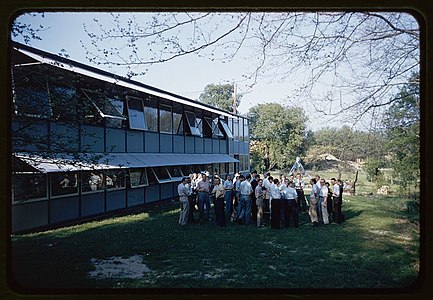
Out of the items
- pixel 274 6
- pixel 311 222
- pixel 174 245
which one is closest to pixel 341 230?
pixel 311 222

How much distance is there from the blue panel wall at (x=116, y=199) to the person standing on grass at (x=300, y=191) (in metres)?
1.23

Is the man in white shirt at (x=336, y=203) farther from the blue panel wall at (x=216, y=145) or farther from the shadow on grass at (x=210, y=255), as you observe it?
the blue panel wall at (x=216, y=145)

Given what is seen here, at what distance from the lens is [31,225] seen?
1456mm

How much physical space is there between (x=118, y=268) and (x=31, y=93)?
3.65 feet

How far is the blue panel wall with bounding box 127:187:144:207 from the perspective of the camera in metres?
1.99

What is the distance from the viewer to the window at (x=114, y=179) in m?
1.81

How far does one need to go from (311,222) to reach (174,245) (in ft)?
3.41

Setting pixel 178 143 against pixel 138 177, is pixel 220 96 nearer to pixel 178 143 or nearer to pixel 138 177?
pixel 178 143

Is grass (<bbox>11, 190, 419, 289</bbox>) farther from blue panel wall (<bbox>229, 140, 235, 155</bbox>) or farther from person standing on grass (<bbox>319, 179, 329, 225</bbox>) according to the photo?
blue panel wall (<bbox>229, 140, 235, 155</bbox>)

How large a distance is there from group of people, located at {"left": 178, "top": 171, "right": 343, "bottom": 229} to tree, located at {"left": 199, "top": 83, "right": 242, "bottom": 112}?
59 centimetres

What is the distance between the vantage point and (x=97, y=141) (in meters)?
1.71

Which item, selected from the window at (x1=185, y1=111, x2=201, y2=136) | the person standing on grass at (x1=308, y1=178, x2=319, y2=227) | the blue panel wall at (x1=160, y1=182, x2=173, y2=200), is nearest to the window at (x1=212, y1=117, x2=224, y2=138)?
the window at (x1=185, y1=111, x2=201, y2=136)

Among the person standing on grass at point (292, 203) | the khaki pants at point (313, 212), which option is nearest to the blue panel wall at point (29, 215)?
the person standing on grass at point (292, 203)

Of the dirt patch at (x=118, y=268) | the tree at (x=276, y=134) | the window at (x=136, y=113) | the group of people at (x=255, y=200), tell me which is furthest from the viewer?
the group of people at (x=255, y=200)
